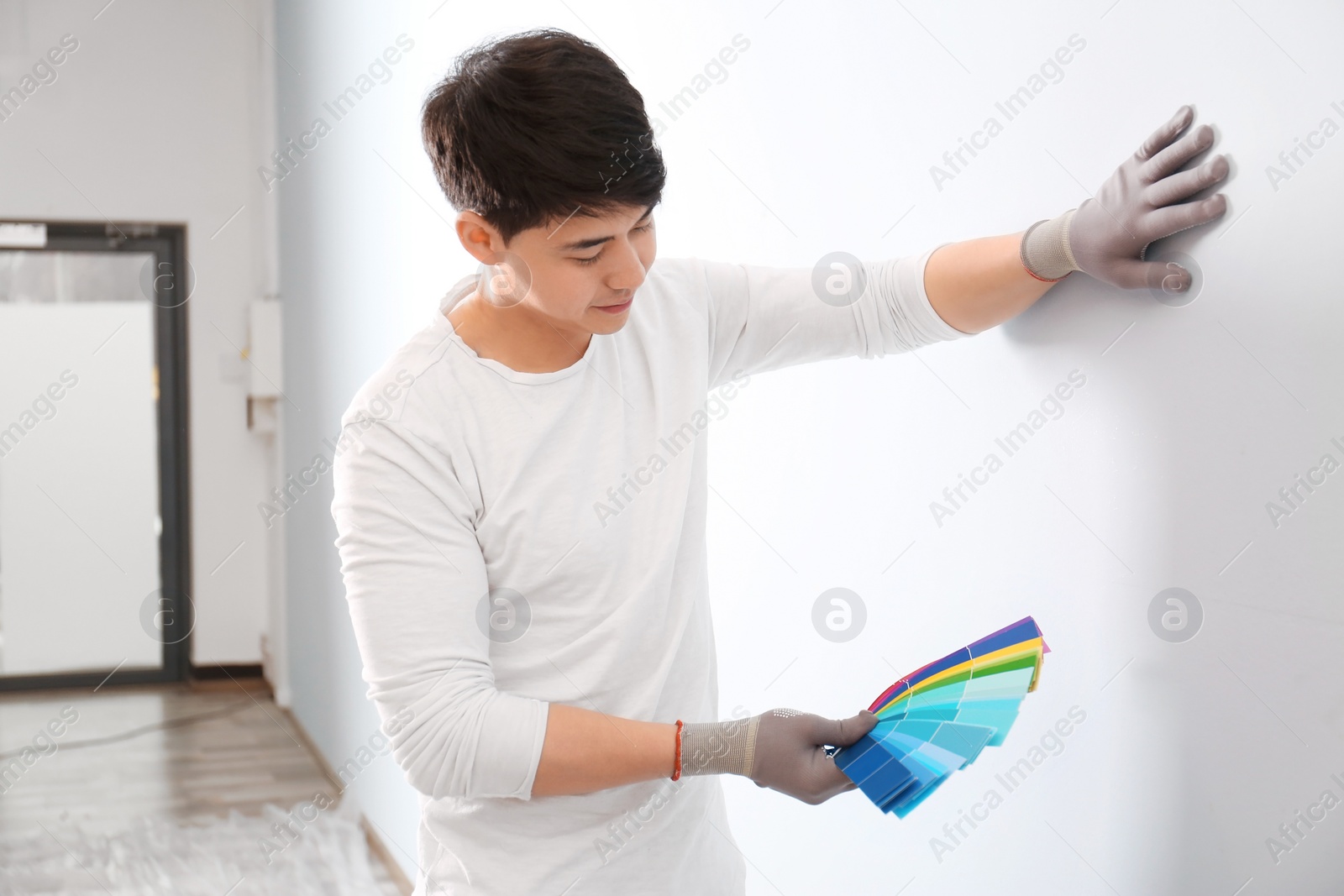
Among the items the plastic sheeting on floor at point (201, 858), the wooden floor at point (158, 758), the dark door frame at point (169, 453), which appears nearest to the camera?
the plastic sheeting on floor at point (201, 858)

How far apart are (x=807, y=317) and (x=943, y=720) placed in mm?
426

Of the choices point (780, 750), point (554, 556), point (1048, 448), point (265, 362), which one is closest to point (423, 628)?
point (554, 556)

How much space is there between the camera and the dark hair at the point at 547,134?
0.85m

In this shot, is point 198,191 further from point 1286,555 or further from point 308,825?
point 1286,555

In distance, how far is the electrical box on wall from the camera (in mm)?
4395

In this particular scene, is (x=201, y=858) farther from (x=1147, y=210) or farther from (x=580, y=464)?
(x=1147, y=210)

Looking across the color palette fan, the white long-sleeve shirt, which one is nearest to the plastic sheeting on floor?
the white long-sleeve shirt

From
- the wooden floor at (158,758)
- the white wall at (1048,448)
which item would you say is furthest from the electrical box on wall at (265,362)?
the white wall at (1048,448)

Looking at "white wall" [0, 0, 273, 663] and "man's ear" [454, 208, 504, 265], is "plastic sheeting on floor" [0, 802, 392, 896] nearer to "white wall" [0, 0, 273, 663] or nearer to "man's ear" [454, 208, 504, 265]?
"white wall" [0, 0, 273, 663]

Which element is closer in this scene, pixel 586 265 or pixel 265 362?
pixel 586 265

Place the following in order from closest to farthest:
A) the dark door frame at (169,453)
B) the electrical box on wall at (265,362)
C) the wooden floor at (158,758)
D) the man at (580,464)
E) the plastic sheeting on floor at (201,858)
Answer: the man at (580,464) → the plastic sheeting on floor at (201,858) → the wooden floor at (158,758) → the electrical box on wall at (265,362) → the dark door frame at (169,453)

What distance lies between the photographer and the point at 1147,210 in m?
0.81

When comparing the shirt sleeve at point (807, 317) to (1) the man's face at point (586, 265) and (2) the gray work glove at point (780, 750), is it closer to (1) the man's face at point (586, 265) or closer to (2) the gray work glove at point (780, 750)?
(1) the man's face at point (586, 265)

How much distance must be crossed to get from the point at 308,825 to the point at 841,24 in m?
2.75
